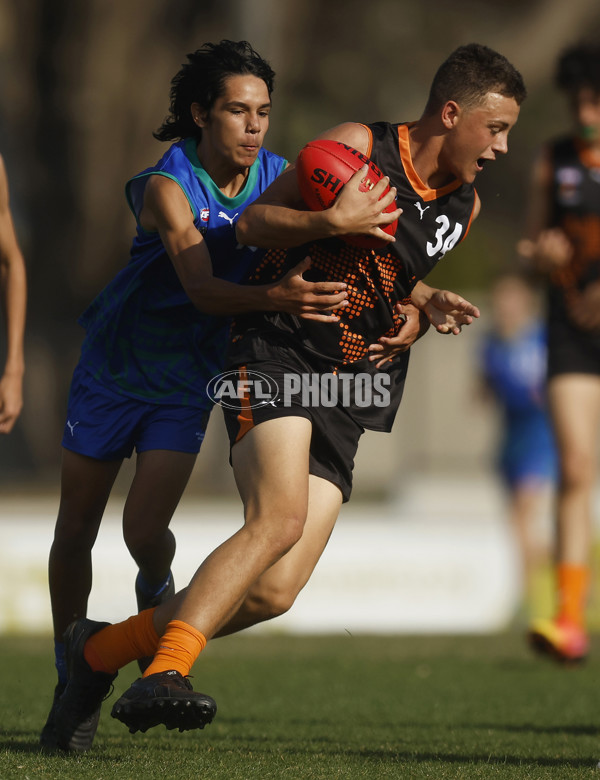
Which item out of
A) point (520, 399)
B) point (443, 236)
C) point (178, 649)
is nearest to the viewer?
point (178, 649)

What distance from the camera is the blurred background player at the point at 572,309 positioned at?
645cm

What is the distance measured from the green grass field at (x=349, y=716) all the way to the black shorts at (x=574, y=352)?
162cm

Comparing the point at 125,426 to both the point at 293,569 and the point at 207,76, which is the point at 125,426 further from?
the point at 207,76

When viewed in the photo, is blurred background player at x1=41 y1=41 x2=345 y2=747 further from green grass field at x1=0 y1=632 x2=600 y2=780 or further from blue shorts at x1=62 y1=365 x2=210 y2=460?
green grass field at x1=0 y1=632 x2=600 y2=780

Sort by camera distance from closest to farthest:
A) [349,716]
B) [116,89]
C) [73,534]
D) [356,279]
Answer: [356,279]
[73,534]
[349,716]
[116,89]

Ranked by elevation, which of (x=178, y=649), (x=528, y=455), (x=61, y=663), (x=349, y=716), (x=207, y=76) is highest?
(x=207, y=76)

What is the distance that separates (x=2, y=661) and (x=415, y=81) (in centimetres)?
1424

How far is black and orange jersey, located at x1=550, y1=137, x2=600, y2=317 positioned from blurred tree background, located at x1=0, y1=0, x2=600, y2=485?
8.54 metres

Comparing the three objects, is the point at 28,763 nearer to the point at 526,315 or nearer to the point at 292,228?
the point at 292,228

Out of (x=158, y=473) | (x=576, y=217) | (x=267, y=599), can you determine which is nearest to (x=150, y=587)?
(x=158, y=473)

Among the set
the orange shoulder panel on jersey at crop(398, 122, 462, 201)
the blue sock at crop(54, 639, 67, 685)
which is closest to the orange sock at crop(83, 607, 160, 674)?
the blue sock at crop(54, 639, 67, 685)

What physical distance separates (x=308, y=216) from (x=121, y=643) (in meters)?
1.59

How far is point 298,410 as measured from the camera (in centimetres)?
442

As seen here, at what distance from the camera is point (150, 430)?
16.4ft
